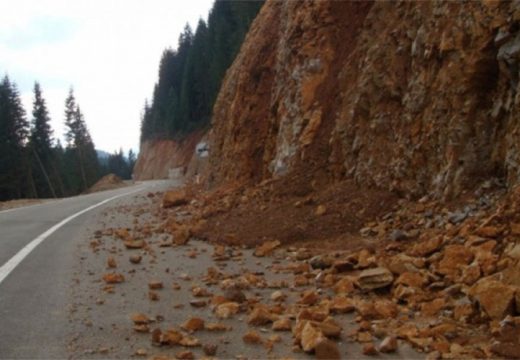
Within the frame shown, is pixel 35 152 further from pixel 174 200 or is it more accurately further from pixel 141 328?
pixel 141 328

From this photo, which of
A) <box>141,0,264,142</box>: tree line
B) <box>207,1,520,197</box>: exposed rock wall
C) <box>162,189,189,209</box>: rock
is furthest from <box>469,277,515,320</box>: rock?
<box>141,0,264,142</box>: tree line

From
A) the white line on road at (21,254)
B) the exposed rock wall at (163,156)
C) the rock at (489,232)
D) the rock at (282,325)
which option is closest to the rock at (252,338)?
the rock at (282,325)

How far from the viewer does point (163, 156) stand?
3063 inches

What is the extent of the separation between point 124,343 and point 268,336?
1185 millimetres

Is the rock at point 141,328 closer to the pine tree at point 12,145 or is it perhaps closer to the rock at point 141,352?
the rock at point 141,352

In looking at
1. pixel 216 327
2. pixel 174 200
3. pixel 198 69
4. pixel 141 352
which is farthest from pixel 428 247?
pixel 198 69

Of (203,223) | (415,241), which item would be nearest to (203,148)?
(203,223)

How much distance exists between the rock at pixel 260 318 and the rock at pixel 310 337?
58 cm

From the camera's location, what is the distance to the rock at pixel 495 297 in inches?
171

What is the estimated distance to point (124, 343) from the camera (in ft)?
14.8

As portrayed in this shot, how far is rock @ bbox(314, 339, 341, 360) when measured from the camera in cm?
408

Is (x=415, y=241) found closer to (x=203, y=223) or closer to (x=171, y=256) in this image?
(x=171, y=256)

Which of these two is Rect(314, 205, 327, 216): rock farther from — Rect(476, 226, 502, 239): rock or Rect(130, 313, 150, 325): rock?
Rect(130, 313, 150, 325): rock

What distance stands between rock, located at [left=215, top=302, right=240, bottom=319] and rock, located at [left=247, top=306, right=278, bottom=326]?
27cm
